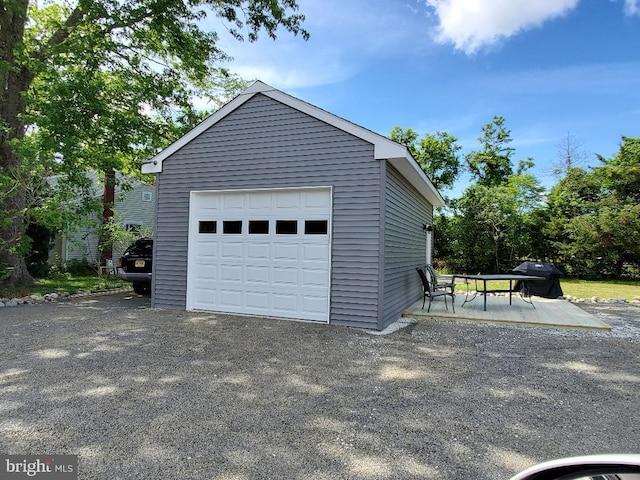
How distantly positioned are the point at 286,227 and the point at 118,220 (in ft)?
39.8

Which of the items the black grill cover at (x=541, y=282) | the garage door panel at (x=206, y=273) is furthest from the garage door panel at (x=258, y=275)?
the black grill cover at (x=541, y=282)

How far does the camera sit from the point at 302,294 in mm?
6598

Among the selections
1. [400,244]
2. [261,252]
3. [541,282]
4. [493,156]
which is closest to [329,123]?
[261,252]

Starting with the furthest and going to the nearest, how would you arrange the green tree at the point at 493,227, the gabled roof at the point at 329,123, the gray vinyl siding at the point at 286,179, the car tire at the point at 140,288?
the green tree at the point at 493,227, the car tire at the point at 140,288, the gray vinyl siding at the point at 286,179, the gabled roof at the point at 329,123

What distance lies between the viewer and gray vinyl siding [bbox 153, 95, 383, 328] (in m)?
6.14

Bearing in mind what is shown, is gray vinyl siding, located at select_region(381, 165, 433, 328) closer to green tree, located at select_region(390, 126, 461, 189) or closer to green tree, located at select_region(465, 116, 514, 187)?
green tree, located at select_region(390, 126, 461, 189)

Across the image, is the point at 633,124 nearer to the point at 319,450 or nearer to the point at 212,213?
the point at 212,213

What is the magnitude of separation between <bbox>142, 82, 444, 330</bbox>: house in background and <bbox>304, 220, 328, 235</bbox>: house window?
18 millimetres

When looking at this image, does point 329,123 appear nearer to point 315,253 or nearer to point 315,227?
point 315,227

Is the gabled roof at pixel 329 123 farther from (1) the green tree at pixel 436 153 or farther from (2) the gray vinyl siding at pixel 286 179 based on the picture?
(1) the green tree at pixel 436 153

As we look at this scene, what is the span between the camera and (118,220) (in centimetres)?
1588

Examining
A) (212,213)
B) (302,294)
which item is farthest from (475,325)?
(212,213)

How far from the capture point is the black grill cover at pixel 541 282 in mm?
9037

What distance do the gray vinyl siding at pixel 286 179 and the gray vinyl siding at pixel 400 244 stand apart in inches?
13.9
